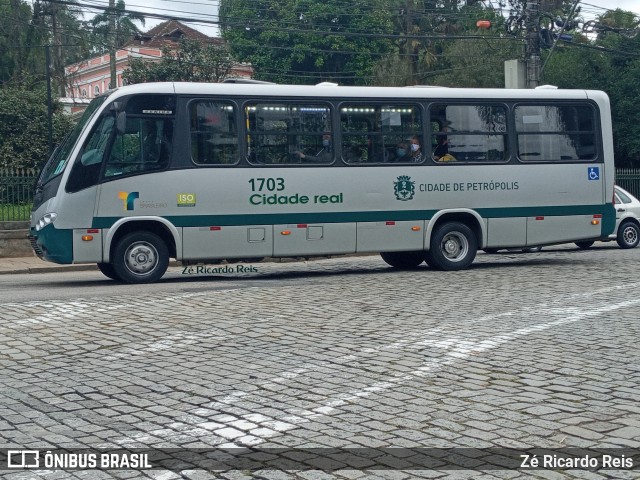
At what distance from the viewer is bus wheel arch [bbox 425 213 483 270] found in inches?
709


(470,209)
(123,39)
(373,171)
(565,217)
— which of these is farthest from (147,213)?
(123,39)

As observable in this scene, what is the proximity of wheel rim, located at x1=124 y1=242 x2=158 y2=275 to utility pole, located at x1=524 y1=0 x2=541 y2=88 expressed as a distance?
16523 millimetres

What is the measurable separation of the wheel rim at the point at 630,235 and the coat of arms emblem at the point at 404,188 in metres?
10.5

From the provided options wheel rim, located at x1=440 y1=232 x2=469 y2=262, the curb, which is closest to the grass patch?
the curb

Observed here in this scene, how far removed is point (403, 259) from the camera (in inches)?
760

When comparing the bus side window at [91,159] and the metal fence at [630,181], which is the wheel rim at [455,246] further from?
the metal fence at [630,181]

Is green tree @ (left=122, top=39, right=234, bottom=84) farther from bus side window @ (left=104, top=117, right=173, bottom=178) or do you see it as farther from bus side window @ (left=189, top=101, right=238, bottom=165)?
bus side window @ (left=104, top=117, right=173, bottom=178)

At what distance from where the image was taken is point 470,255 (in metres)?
18.3

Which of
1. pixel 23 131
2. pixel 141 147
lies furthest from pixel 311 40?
pixel 141 147

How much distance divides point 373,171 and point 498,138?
2732mm

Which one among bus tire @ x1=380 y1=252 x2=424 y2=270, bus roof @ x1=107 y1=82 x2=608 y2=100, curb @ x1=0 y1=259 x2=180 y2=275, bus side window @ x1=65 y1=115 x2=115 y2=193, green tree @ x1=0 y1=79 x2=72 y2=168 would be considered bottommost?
curb @ x1=0 y1=259 x2=180 y2=275

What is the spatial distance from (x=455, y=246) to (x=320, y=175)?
2.99 m

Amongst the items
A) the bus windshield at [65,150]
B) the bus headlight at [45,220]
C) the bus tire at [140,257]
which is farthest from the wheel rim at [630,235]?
the bus headlight at [45,220]

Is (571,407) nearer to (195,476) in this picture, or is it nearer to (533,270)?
(195,476)
